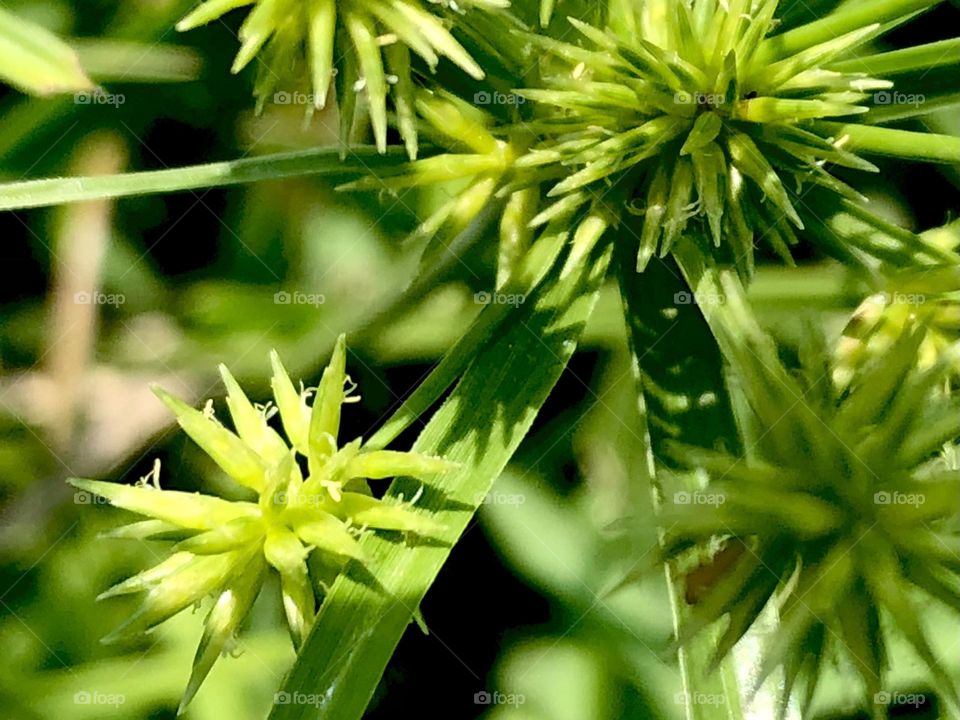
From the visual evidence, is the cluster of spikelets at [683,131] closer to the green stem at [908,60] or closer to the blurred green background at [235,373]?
the green stem at [908,60]

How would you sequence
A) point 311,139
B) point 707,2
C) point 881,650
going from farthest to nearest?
point 311,139
point 707,2
point 881,650

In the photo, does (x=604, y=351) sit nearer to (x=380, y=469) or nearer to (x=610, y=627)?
(x=610, y=627)

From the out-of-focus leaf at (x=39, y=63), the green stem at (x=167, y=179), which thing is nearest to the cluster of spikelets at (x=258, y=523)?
the green stem at (x=167, y=179)

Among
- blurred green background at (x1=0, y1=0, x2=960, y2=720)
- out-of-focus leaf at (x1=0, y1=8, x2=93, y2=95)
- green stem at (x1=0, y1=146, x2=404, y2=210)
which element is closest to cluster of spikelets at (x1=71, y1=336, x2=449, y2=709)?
green stem at (x1=0, y1=146, x2=404, y2=210)

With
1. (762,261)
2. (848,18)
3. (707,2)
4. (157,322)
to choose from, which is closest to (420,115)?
(707,2)

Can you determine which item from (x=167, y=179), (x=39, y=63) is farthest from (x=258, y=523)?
(x=39, y=63)

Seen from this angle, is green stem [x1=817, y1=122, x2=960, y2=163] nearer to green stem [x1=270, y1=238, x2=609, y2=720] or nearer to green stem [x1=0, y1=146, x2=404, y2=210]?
green stem [x1=270, y1=238, x2=609, y2=720]
